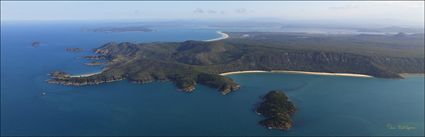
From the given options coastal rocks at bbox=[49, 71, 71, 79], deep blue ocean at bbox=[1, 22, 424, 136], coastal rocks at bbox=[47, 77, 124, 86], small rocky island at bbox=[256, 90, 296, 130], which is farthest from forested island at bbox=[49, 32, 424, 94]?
small rocky island at bbox=[256, 90, 296, 130]

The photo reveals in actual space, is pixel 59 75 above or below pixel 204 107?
above

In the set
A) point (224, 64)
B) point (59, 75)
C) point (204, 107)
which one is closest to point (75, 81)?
point (59, 75)

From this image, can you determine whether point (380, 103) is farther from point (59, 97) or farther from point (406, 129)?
point (59, 97)

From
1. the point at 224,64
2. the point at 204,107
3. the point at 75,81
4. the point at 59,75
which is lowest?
the point at 204,107

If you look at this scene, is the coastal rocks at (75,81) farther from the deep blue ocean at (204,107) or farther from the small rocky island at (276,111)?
the small rocky island at (276,111)

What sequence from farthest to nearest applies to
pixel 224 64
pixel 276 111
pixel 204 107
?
pixel 224 64
pixel 204 107
pixel 276 111

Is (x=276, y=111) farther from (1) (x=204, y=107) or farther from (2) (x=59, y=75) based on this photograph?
(2) (x=59, y=75)

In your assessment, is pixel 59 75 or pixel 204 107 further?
pixel 59 75
